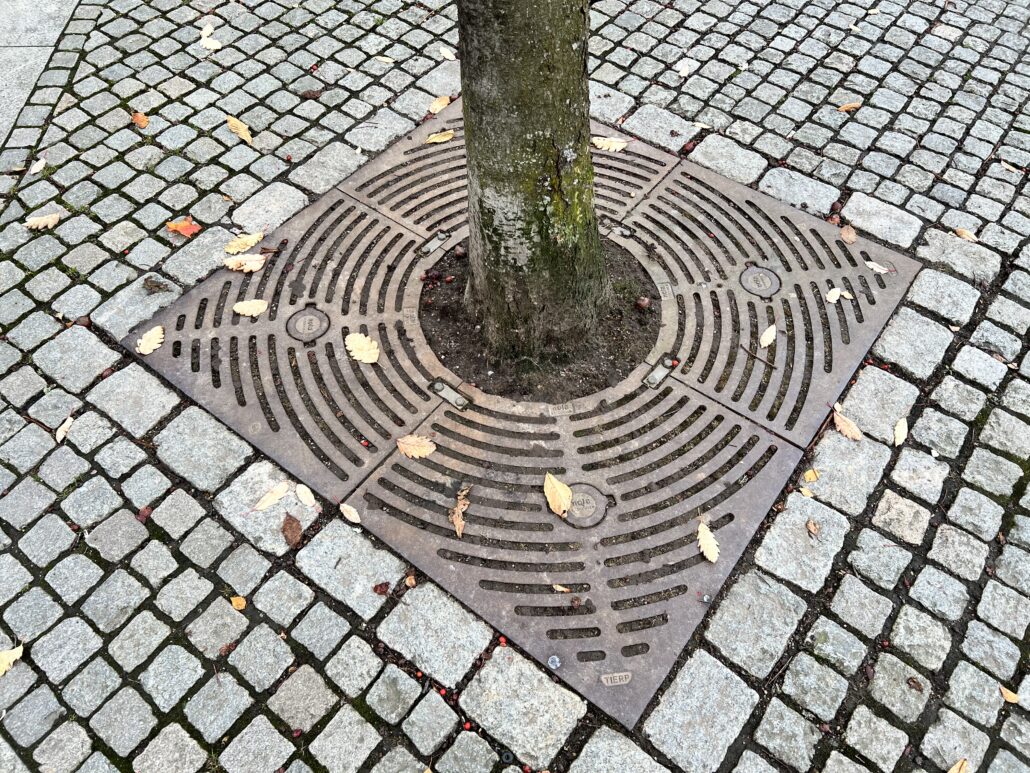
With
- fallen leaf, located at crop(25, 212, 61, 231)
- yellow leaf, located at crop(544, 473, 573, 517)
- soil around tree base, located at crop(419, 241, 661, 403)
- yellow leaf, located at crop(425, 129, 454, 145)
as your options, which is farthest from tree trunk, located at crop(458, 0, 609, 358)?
fallen leaf, located at crop(25, 212, 61, 231)

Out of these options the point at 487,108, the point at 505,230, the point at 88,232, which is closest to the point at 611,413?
the point at 505,230

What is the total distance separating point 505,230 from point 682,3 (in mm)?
3132

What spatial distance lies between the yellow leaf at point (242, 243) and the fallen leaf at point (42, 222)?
93 centimetres

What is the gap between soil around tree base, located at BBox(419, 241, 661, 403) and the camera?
10.7 ft

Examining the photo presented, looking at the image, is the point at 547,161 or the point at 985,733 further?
the point at 547,161

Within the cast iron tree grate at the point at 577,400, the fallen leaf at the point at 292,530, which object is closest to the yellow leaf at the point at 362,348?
the cast iron tree grate at the point at 577,400

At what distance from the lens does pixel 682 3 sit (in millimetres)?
5113

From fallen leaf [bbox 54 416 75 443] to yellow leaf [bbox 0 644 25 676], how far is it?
2.82 ft

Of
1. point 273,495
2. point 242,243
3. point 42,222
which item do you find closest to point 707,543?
point 273,495

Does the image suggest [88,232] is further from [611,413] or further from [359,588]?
[611,413]

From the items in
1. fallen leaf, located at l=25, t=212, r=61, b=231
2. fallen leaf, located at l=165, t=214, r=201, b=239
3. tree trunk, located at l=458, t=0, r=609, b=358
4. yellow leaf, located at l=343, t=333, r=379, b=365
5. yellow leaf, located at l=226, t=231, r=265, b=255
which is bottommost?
yellow leaf, located at l=343, t=333, r=379, b=365

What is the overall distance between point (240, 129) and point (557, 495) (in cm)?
288

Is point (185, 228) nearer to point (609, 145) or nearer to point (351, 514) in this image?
point (351, 514)

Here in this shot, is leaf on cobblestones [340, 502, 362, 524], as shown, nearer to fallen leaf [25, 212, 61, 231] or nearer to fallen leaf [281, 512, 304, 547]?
fallen leaf [281, 512, 304, 547]
